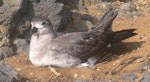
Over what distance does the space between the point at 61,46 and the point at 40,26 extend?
1.47 ft

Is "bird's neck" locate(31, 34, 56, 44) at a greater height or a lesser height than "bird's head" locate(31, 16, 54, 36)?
lesser

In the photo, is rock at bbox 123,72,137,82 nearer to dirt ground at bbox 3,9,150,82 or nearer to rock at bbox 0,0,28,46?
dirt ground at bbox 3,9,150,82

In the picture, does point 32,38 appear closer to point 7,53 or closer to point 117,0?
point 7,53

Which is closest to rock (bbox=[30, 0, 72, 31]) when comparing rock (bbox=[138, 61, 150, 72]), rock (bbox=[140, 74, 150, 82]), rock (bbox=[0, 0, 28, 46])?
rock (bbox=[0, 0, 28, 46])

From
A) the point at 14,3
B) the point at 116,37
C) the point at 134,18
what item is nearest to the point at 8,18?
the point at 14,3

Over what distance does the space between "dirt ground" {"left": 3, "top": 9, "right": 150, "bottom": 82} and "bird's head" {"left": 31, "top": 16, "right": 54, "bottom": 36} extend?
481 millimetres

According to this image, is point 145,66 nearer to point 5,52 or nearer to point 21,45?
point 21,45

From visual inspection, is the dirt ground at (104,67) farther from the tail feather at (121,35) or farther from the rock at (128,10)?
the rock at (128,10)

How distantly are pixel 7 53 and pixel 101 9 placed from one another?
2408 mm

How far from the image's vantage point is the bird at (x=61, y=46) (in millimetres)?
7307

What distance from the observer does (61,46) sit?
735cm

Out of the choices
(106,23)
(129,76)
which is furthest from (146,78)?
(106,23)

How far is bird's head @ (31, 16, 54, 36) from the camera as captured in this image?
7379mm

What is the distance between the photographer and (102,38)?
766cm
